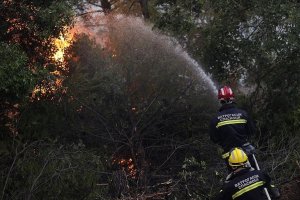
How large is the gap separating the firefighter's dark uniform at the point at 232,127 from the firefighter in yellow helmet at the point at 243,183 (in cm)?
103

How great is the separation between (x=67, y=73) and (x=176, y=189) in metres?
5.22

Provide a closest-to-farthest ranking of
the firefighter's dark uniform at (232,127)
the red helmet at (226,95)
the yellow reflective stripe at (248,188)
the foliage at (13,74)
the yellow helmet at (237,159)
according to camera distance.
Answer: the yellow reflective stripe at (248,188) < the yellow helmet at (237,159) < the firefighter's dark uniform at (232,127) < the red helmet at (226,95) < the foliage at (13,74)

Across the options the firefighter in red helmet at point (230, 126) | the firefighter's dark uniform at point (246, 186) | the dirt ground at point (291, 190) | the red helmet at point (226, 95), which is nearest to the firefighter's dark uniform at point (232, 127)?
the firefighter in red helmet at point (230, 126)

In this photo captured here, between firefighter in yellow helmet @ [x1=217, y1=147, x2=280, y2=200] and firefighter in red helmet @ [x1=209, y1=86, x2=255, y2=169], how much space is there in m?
1.03

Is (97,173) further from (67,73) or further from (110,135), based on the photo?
(67,73)

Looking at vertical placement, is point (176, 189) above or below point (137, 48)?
below

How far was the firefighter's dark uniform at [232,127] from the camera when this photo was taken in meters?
6.81

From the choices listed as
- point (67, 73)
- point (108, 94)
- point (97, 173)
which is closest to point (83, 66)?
point (67, 73)

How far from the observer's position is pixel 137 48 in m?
13.2

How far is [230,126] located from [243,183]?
4.65ft

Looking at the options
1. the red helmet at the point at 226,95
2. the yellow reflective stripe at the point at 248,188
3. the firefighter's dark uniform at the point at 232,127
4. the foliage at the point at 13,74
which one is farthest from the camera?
the foliage at the point at 13,74

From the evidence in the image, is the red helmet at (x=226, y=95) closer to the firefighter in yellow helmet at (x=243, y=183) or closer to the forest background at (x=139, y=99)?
the firefighter in yellow helmet at (x=243, y=183)

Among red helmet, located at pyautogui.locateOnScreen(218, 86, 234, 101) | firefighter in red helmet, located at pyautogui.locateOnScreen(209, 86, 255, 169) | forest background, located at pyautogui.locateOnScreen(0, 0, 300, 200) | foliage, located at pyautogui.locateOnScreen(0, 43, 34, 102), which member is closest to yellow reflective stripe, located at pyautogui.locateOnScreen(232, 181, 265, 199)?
firefighter in red helmet, located at pyautogui.locateOnScreen(209, 86, 255, 169)

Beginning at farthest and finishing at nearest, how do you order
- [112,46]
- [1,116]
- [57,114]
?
[112,46] < [57,114] < [1,116]
